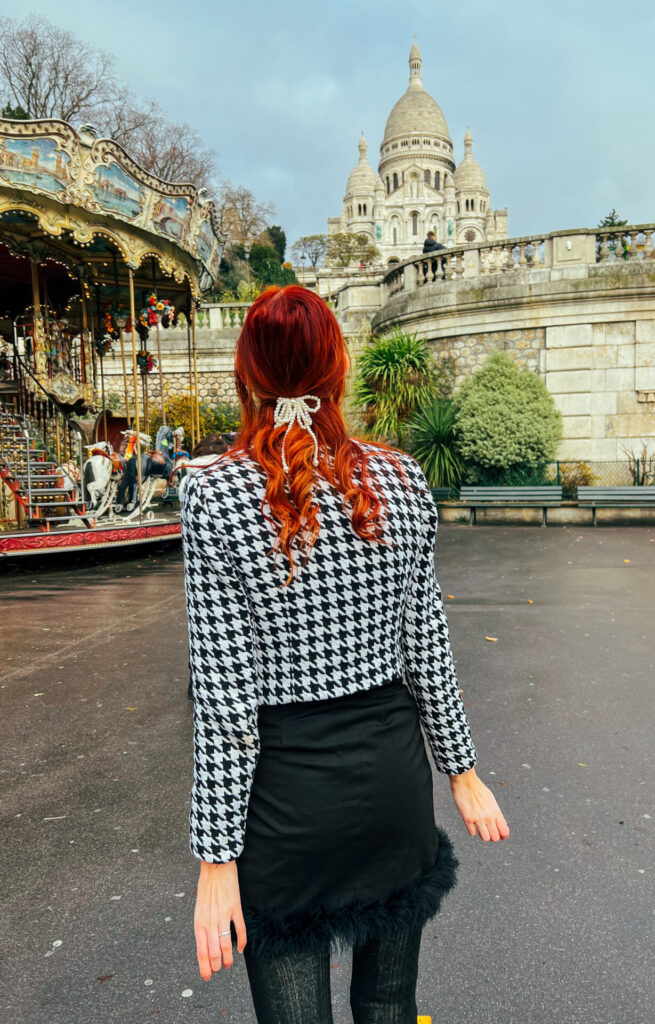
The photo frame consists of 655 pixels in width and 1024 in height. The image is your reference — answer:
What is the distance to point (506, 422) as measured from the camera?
15.1 meters

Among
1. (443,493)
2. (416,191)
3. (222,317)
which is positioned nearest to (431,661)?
(443,493)

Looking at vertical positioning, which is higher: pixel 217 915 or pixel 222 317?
pixel 222 317

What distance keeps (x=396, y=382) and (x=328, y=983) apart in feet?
53.9

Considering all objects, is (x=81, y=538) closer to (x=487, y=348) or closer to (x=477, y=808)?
(x=477, y=808)

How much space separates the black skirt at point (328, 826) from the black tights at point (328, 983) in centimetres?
4

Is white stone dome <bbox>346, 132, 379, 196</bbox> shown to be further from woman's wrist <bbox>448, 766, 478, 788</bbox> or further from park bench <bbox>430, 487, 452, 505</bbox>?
woman's wrist <bbox>448, 766, 478, 788</bbox>

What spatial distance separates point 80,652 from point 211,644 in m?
5.47

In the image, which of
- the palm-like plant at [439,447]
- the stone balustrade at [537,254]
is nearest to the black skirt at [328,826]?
the palm-like plant at [439,447]

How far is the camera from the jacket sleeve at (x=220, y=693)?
129 cm

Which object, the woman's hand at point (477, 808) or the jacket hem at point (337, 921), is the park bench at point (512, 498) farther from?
the jacket hem at point (337, 921)

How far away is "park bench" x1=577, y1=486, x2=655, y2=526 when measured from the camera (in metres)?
13.8

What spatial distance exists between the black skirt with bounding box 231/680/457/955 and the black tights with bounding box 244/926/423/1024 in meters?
0.04

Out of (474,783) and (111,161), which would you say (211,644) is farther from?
(111,161)

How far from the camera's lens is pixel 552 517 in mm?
14500
